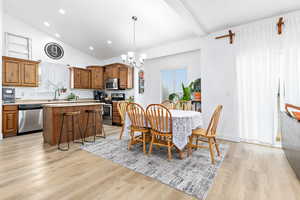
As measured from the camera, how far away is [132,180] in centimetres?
191

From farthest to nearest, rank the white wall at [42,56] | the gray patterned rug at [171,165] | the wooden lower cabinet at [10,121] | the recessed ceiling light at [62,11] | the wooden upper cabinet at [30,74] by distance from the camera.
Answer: the white wall at [42,56], the wooden upper cabinet at [30,74], the recessed ceiling light at [62,11], the wooden lower cabinet at [10,121], the gray patterned rug at [171,165]

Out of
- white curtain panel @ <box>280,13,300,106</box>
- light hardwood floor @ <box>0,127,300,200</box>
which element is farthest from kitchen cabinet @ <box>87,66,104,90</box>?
white curtain panel @ <box>280,13,300,106</box>

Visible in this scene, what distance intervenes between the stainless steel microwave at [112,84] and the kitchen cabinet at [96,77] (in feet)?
1.17

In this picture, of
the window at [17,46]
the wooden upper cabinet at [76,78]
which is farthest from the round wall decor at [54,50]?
the wooden upper cabinet at [76,78]

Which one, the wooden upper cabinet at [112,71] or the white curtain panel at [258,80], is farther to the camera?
the wooden upper cabinet at [112,71]

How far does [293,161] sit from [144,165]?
2.11 m

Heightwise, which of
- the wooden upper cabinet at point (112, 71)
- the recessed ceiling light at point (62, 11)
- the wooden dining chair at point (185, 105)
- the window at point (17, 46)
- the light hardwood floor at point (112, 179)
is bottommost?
the light hardwood floor at point (112, 179)

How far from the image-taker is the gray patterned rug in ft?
5.92

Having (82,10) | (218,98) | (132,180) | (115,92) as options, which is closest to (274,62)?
(218,98)

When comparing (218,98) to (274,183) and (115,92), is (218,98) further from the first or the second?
(115,92)

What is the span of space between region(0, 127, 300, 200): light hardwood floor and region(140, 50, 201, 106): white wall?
116 inches

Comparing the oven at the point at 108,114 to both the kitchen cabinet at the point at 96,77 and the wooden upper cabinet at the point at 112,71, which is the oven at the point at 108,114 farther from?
the wooden upper cabinet at the point at 112,71

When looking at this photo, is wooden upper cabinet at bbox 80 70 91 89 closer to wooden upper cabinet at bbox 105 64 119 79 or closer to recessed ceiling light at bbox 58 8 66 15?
wooden upper cabinet at bbox 105 64 119 79

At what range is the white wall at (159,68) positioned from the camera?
4831 millimetres
